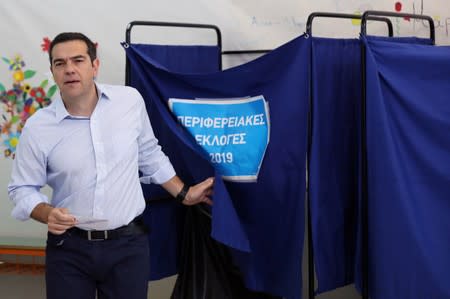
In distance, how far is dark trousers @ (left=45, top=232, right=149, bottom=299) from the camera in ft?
6.25

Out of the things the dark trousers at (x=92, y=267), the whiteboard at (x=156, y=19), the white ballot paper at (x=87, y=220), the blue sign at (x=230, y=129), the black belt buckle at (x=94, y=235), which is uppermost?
the whiteboard at (x=156, y=19)

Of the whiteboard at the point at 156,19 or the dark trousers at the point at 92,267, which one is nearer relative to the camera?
the dark trousers at the point at 92,267

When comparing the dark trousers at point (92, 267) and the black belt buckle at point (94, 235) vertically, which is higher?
the black belt buckle at point (94, 235)

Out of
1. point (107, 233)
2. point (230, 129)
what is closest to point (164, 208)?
point (230, 129)

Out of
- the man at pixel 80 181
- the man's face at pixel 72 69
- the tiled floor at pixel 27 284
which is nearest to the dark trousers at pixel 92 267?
the man at pixel 80 181

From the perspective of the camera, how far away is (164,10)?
3.26 meters

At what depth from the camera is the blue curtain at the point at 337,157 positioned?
2182 millimetres

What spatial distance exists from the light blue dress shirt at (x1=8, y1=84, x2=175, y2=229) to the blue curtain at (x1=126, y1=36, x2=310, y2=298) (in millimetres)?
363

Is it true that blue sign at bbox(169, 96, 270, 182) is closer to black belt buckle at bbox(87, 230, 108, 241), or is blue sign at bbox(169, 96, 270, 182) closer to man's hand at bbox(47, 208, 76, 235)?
black belt buckle at bbox(87, 230, 108, 241)

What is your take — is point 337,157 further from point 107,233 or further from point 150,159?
point 107,233

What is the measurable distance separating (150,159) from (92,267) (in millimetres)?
490

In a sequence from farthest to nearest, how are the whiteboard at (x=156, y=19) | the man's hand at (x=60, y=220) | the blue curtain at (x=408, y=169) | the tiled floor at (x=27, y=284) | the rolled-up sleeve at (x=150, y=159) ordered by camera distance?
the tiled floor at (x=27, y=284), the whiteboard at (x=156, y=19), the rolled-up sleeve at (x=150, y=159), the blue curtain at (x=408, y=169), the man's hand at (x=60, y=220)

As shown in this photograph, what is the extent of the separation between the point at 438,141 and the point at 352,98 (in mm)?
379

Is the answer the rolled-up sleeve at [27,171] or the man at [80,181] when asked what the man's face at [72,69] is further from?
the rolled-up sleeve at [27,171]
